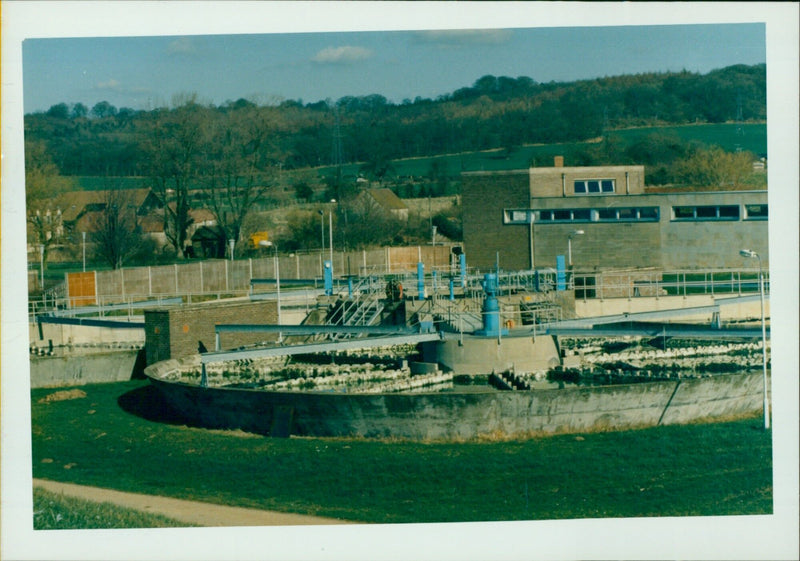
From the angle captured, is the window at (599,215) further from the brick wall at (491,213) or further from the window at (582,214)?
the brick wall at (491,213)

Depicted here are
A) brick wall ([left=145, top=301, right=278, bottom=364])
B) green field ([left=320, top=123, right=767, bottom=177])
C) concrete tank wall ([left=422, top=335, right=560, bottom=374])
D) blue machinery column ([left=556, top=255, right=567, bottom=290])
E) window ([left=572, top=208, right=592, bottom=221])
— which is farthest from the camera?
green field ([left=320, top=123, right=767, bottom=177])

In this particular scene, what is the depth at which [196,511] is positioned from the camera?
52.5ft

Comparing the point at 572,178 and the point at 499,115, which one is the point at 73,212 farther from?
the point at 499,115

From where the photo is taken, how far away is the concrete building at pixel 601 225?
38.5 m

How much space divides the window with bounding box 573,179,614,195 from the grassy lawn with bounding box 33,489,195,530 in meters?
30.1

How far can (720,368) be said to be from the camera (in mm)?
24297

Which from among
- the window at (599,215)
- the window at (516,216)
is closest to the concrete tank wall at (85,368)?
the window at (516,216)

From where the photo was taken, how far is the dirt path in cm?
1551

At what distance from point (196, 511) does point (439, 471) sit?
4.04m

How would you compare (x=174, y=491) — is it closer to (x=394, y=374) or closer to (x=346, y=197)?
(x=394, y=374)

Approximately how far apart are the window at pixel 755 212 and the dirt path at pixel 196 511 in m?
26.6

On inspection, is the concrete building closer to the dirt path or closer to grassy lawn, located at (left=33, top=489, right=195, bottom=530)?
the dirt path

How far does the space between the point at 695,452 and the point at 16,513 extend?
1096 cm

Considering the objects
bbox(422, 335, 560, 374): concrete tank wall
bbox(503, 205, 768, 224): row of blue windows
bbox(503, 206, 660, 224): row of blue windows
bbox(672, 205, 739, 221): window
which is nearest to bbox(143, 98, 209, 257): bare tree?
bbox(503, 206, 660, 224): row of blue windows
